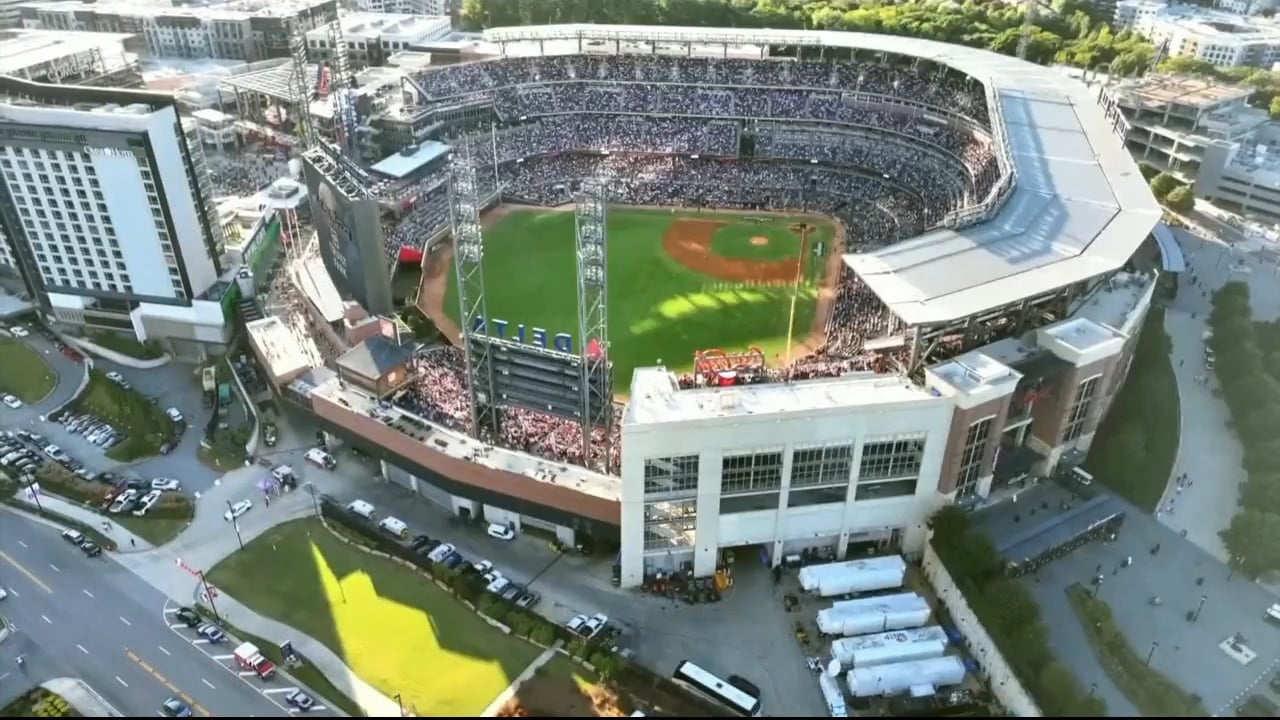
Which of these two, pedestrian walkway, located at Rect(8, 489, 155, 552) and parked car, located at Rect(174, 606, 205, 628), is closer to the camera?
parked car, located at Rect(174, 606, 205, 628)

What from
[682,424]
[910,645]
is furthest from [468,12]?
[910,645]

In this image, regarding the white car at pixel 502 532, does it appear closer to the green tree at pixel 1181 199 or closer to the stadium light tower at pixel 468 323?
the stadium light tower at pixel 468 323

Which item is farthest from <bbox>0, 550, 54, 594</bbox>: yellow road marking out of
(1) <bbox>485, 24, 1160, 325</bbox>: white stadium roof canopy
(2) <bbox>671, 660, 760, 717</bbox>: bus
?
(1) <bbox>485, 24, 1160, 325</bbox>: white stadium roof canopy

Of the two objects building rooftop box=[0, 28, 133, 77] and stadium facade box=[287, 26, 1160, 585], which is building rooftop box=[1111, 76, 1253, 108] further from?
building rooftop box=[0, 28, 133, 77]

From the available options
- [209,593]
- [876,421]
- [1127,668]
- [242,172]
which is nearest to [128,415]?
[209,593]

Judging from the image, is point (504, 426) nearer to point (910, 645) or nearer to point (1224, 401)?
point (910, 645)

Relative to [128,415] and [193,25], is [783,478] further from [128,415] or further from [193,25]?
[193,25]
